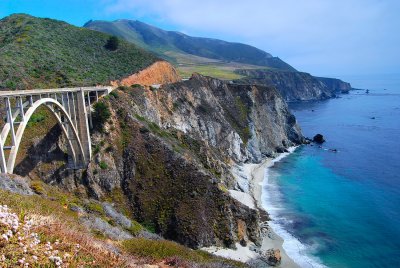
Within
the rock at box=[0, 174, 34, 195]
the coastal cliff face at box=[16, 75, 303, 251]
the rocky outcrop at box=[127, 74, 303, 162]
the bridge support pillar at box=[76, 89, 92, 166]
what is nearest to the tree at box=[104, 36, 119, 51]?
the rocky outcrop at box=[127, 74, 303, 162]

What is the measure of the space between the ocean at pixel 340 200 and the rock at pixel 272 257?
238 centimetres

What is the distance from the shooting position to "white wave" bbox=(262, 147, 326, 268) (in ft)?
135

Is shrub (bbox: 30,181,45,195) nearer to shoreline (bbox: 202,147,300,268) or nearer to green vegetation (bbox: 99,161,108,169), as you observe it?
green vegetation (bbox: 99,161,108,169)

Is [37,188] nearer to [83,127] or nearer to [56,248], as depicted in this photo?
[83,127]

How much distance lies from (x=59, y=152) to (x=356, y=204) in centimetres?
4419

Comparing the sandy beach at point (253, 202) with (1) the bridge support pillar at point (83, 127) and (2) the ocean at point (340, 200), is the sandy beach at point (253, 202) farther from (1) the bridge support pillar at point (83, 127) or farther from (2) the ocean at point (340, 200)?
(1) the bridge support pillar at point (83, 127)

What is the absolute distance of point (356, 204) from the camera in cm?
5731

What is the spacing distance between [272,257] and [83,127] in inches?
1078

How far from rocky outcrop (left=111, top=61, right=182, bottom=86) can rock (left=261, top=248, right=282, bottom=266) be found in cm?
3997

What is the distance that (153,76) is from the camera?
78.4 m

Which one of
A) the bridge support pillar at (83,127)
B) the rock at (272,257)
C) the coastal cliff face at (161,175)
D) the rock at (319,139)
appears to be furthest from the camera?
the rock at (319,139)

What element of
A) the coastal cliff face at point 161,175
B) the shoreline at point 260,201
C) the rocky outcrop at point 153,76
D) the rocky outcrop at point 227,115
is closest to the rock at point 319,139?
the rocky outcrop at point 227,115

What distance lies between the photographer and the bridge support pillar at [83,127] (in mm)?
45844

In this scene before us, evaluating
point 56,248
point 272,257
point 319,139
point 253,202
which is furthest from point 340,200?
point 56,248
